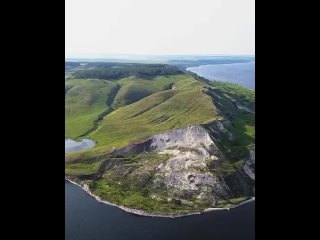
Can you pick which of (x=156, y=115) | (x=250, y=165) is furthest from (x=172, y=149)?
(x=250, y=165)

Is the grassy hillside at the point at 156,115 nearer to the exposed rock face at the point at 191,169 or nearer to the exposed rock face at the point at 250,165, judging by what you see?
the exposed rock face at the point at 191,169

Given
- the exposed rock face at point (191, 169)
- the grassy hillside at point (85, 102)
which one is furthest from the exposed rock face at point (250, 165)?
the grassy hillside at point (85, 102)

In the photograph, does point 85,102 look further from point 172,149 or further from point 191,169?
point 191,169

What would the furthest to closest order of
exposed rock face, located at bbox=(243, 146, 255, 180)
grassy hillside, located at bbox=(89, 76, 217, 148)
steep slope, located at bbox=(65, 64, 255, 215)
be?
grassy hillside, located at bbox=(89, 76, 217, 148)
steep slope, located at bbox=(65, 64, 255, 215)
exposed rock face, located at bbox=(243, 146, 255, 180)

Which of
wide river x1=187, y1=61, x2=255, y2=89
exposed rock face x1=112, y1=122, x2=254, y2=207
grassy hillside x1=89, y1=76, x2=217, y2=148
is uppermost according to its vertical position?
wide river x1=187, y1=61, x2=255, y2=89

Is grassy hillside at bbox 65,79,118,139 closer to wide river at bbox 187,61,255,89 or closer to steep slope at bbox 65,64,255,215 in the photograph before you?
steep slope at bbox 65,64,255,215

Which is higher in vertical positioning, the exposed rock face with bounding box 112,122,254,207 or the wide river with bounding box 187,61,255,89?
the wide river with bounding box 187,61,255,89

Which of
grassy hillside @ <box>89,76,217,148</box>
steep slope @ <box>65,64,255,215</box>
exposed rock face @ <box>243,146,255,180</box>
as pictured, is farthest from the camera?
grassy hillside @ <box>89,76,217,148</box>

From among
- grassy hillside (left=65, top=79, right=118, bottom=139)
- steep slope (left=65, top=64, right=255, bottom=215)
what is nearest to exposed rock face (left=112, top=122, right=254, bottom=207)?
steep slope (left=65, top=64, right=255, bottom=215)
